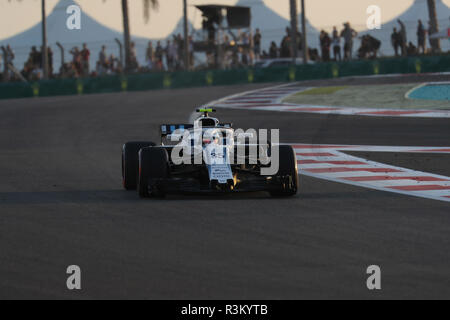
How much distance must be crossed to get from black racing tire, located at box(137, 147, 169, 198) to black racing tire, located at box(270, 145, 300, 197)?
1168 mm

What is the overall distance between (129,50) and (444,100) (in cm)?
1950

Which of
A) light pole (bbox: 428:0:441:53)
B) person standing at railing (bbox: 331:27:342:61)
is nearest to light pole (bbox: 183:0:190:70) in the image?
person standing at railing (bbox: 331:27:342:61)

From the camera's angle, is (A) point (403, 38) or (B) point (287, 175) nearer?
(B) point (287, 175)

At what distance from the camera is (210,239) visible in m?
7.90

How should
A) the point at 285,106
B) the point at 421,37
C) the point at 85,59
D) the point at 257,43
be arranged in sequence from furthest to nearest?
1. the point at 257,43
2. the point at 85,59
3. the point at 421,37
4. the point at 285,106

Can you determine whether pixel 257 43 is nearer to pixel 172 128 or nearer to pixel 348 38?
pixel 348 38

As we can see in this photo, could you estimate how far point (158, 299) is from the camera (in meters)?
5.80

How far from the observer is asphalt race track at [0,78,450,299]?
6164 mm

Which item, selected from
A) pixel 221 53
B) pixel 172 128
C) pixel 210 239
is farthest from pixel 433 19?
pixel 210 239

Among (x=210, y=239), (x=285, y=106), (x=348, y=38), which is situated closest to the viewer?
(x=210, y=239)

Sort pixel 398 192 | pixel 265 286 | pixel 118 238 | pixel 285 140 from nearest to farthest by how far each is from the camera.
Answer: pixel 265 286
pixel 118 238
pixel 398 192
pixel 285 140

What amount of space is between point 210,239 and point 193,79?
27.2 metres

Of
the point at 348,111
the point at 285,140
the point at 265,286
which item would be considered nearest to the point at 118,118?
the point at 348,111
